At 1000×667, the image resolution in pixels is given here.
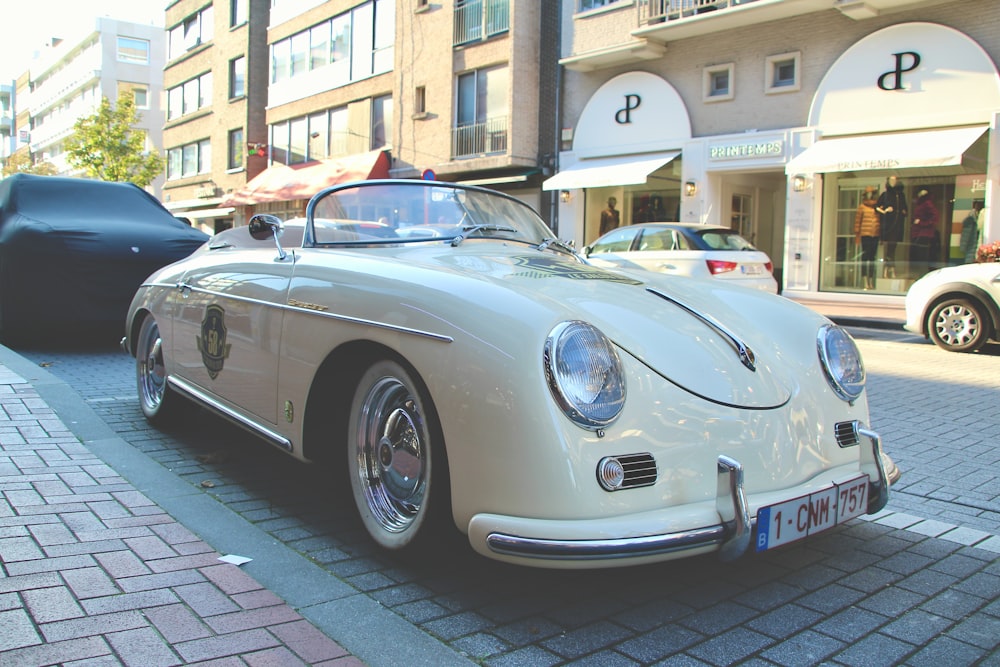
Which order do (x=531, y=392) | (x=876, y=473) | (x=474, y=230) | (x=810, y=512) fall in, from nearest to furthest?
(x=531, y=392) < (x=810, y=512) < (x=876, y=473) < (x=474, y=230)

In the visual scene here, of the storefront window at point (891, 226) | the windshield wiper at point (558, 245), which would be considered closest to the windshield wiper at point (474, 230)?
the windshield wiper at point (558, 245)

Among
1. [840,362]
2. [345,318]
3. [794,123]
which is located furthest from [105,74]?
[840,362]

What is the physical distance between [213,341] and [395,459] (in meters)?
1.50

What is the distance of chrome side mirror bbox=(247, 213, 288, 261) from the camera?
388cm

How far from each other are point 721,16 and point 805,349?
15893mm

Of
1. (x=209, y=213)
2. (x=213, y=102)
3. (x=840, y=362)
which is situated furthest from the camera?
(x=213, y=102)

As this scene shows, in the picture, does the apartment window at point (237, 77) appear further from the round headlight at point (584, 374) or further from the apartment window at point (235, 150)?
the round headlight at point (584, 374)

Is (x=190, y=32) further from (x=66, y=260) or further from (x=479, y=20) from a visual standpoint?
(x=66, y=260)

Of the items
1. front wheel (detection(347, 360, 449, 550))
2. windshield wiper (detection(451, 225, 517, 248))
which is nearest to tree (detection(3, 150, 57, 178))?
windshield wiper (detection(451, 225, 517, 248))

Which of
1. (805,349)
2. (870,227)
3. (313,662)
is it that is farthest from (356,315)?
(870,227)

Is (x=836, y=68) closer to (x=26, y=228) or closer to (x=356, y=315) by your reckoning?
(x=26, y=228)

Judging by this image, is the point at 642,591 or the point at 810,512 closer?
the point at 810,512

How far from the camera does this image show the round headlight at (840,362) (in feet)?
9.98

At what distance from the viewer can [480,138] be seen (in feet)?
74.9
